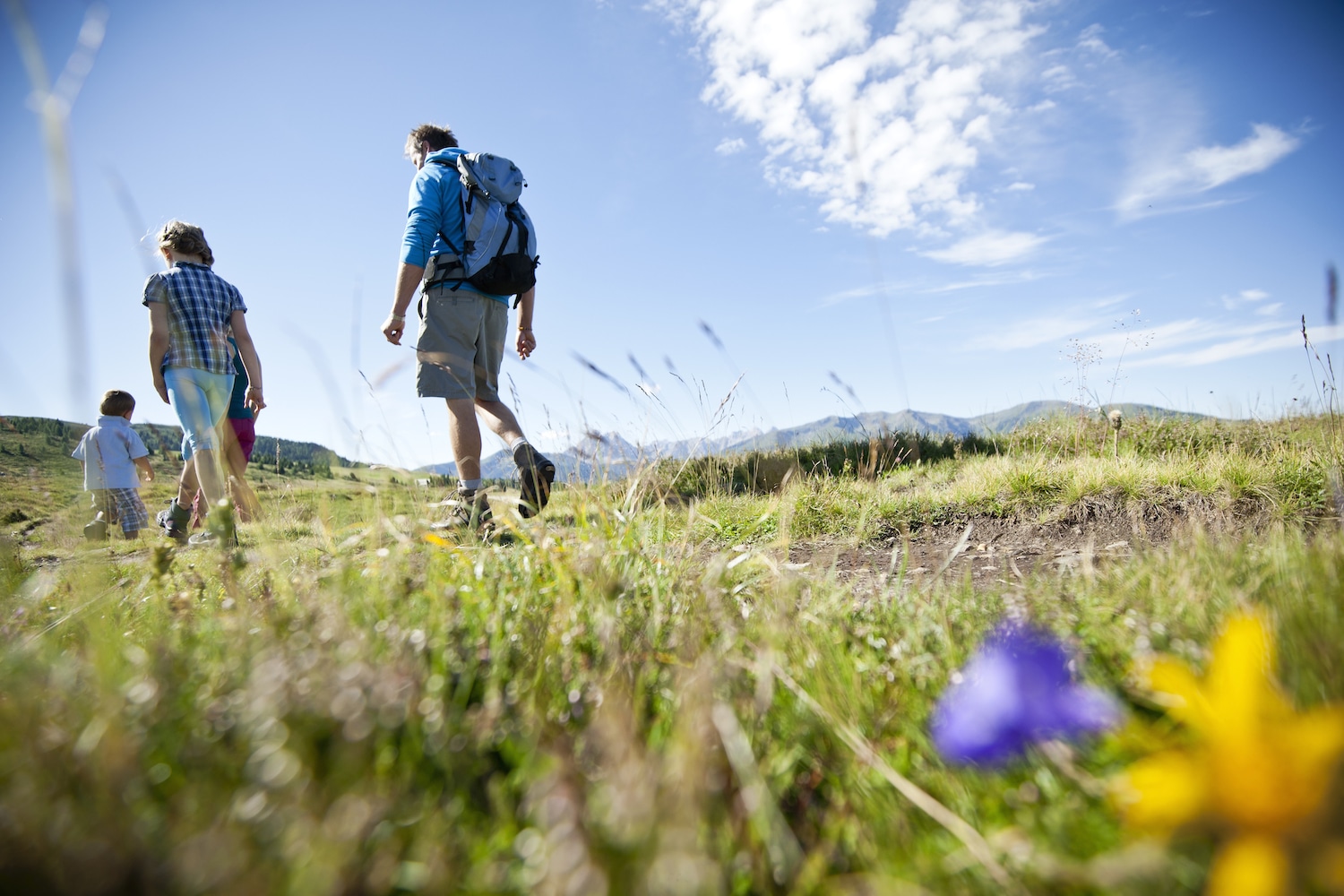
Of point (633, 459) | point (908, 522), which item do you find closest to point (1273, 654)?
point (633, 459)

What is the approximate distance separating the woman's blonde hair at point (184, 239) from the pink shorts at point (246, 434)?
4.67 feet

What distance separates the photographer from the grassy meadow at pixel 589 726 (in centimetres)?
73

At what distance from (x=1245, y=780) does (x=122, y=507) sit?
915 centimetres

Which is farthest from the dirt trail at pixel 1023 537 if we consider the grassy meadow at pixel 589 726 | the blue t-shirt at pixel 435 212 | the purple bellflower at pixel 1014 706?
the blue t-shirt at pixel 435 212

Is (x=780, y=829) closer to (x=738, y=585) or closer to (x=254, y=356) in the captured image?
(x=738, y=585)

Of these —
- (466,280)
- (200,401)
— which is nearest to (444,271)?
(466,280)

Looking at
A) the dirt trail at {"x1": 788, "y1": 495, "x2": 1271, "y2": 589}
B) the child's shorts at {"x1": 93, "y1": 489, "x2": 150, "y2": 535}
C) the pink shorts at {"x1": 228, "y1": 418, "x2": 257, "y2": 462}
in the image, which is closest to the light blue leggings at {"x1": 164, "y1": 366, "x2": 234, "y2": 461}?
the pink shorts at {"x1": 228, "y1": 418, "x2": 257, "y2": 462}

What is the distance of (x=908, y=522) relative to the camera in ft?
13.3

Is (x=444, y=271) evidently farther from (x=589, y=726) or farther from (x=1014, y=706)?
(x=1014, y=706)

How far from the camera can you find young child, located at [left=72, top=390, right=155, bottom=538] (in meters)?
6.60

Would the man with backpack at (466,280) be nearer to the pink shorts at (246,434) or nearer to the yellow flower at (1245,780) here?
the pink shorts at (246,434)

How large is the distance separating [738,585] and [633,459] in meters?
0.84

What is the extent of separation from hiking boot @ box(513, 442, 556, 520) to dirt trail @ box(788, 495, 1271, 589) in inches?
65.2

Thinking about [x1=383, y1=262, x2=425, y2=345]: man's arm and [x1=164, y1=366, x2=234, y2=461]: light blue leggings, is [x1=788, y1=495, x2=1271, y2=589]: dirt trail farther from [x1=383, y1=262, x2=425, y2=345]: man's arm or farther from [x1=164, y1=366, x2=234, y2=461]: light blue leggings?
[x1=164, y1=366, x2=234, y2=461]: light blue leggings
